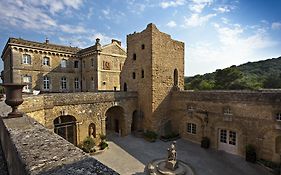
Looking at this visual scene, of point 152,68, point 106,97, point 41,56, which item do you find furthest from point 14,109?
point 41,56

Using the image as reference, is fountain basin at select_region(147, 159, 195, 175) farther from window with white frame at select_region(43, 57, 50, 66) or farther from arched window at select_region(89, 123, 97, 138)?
window with white frame at select_region(43, 57, 50, 66)

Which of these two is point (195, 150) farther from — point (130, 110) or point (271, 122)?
point (130, 110)

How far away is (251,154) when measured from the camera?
1192 cm

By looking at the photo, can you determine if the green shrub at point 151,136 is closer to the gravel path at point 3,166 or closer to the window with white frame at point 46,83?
the gravel path at point 3,166

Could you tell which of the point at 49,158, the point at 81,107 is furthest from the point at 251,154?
the point at 49,158

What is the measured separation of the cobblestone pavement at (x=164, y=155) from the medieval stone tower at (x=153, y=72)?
2948mm

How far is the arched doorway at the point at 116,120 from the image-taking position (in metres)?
17.6

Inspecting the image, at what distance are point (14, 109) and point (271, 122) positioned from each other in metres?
14.6

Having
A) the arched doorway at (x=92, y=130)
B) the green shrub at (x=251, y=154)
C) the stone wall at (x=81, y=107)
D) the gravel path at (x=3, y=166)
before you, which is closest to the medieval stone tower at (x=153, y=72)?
the stone wall at (x=81, y=107)

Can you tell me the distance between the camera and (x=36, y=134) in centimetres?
316

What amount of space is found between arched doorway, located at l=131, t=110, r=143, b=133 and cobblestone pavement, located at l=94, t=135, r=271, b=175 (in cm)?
227

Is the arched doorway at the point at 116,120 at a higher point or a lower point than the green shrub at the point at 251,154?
higher

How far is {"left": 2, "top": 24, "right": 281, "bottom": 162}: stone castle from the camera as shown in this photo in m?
11.9

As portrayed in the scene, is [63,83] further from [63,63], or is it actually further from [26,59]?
[26,59]
